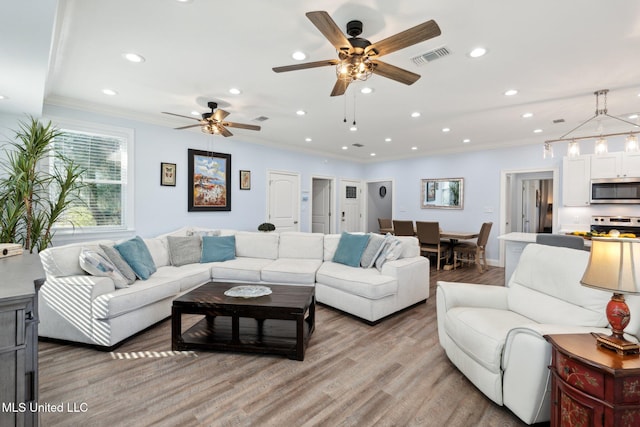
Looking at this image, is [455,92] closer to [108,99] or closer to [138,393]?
[138,393]

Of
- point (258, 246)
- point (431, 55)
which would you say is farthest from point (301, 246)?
point (431, 55)

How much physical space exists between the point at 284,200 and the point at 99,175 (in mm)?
3373

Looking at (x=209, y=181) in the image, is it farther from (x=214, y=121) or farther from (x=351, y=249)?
(x=351, y=249)

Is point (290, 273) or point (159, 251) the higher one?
point (159, 251)

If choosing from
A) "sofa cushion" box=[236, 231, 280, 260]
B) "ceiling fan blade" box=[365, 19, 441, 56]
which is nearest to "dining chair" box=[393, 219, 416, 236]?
"sofa cushion" box=[236, 231, 280, 260]

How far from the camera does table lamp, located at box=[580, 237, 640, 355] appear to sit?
1.33m

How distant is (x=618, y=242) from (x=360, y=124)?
3.96 meters

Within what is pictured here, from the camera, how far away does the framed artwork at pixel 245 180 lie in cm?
578

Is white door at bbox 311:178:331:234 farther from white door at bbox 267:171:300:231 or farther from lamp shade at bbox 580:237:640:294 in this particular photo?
lamp shade at bbox 580:237:640:294

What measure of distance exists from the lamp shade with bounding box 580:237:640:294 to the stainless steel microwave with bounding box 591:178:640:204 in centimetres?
454

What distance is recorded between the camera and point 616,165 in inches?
183

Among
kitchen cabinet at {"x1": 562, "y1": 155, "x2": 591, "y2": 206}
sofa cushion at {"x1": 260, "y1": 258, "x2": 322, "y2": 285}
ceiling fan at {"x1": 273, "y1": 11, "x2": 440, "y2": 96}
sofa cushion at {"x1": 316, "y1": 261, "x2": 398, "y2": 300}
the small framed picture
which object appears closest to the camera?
ceiling fan at {"x1": 273, "y1": 11, "x2": 440, "y2": 96}

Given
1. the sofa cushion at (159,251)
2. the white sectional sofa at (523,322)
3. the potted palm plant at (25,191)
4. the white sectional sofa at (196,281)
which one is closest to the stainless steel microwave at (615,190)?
the white sectional sofa at (196,281)

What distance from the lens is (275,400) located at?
1930 millimetres
